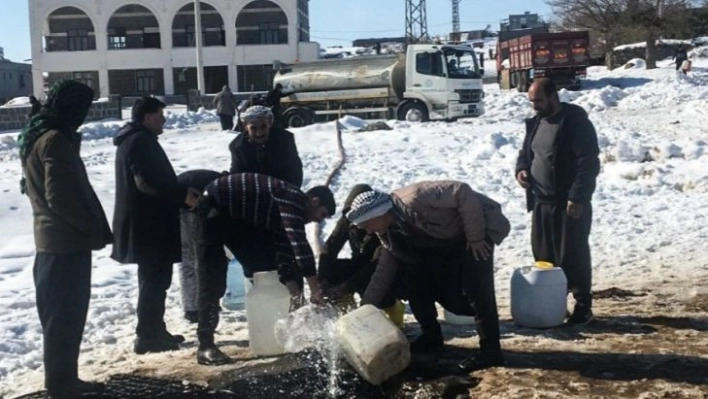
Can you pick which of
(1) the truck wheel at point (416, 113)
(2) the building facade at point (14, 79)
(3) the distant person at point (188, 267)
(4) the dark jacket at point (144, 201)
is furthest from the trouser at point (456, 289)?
(2) the building facade at point (14, 79)

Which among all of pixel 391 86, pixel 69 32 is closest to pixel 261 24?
pixel 69 32

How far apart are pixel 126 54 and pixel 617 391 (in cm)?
5459

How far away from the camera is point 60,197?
16.7 ft

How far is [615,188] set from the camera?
12.8m

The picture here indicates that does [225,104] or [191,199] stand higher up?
[225,104]

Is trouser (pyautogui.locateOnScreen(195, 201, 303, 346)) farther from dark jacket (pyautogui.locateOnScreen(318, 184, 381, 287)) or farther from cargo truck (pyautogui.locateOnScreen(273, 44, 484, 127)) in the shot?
cargo truck (pyautogui.locateOnScreen(273, 44, 484, 127))

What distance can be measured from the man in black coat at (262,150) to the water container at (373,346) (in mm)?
1428

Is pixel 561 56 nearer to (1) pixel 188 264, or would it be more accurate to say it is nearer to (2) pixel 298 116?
(2) pixel 298 116

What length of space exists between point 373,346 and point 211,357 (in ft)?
4.04

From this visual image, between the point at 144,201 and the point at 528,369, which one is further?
the point at 144,201

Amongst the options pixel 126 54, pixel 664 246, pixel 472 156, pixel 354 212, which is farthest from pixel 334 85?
pixel 126 54

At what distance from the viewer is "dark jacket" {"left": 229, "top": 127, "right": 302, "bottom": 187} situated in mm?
6367

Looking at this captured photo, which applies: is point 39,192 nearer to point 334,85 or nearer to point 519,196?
point 519,196

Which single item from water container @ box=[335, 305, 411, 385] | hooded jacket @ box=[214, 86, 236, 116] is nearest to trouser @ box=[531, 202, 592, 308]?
water container @ box=[335, 305, 411, 385]
